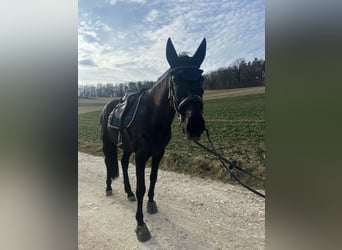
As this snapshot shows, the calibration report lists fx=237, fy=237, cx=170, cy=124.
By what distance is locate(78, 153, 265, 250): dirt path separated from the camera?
1.37 m

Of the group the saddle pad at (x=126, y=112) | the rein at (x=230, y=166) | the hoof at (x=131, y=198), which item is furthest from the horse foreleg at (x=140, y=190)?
the rein at (x=230, y=166)

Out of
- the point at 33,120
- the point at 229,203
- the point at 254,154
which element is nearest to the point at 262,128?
the point at 254,154

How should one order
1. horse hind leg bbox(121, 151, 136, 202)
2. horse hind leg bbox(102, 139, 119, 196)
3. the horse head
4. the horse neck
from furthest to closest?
horse hind leg bbox(102, 139, 119, 196) < horse hind leg bbox(121, 151, 136, 202) < the horse neck < the horse head

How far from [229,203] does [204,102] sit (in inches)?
25.3

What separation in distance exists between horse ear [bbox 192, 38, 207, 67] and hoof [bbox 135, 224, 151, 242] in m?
1.08

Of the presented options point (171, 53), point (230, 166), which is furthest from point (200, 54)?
point (230, 166)

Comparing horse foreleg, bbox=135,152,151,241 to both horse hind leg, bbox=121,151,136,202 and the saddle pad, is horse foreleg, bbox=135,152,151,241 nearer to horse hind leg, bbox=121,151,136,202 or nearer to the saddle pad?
horse hind leg, bbox=121,151,136,202

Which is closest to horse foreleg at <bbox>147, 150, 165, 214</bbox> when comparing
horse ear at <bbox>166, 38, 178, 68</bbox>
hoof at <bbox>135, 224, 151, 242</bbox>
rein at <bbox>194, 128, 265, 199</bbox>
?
hoof at <bbox>135, 224, 151, 242</bbox>

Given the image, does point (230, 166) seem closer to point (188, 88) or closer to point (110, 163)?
point (188, 88)

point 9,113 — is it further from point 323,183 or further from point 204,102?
point 323,183

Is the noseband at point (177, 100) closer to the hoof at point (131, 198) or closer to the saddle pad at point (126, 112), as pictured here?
the saddle pad at point (126, 112)

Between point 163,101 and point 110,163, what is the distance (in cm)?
74

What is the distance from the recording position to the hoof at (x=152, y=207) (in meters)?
1.63

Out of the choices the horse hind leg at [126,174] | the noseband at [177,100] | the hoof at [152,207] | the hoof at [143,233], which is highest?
the noseband at [177,100]
